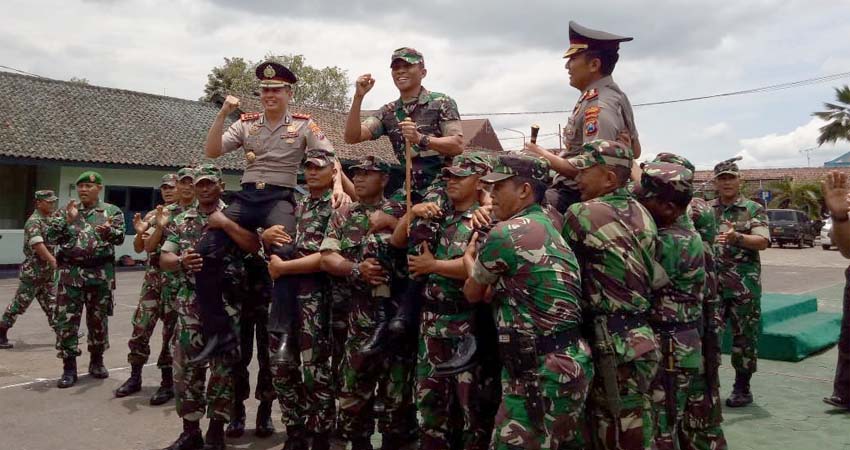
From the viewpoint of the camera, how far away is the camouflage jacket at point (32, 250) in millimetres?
8625

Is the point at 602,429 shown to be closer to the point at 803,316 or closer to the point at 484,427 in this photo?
the point at 484,427

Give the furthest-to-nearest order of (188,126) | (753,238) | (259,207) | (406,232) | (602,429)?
(188,126), (753,238), (259,207), (406,232), (602,429)

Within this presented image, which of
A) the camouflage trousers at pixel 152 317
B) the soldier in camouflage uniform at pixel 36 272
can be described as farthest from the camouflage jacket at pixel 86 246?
the soldier in camouflage uniform at pixel 36 272

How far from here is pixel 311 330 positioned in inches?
183

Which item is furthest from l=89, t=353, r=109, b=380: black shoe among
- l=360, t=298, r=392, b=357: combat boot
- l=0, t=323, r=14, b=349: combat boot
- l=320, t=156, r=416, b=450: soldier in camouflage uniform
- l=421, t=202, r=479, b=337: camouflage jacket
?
l=421, t=202, r=479, b=337: camouflage jacket

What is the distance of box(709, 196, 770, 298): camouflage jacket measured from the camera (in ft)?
20.4

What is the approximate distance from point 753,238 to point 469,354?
12.4ft

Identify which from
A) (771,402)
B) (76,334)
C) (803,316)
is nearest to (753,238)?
(771,402)

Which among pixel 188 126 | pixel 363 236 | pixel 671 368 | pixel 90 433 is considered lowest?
pixel 90 433

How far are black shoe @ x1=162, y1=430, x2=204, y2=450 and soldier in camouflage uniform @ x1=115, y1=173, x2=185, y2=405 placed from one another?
1469mm

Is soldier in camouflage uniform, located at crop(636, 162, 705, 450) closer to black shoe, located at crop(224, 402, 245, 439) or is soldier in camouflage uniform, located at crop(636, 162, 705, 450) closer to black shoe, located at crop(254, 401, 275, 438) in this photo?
black shoe, located at crop(254, 401, 275, 438)

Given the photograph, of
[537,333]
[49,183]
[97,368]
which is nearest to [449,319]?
[537,333]

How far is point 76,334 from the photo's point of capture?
22.4ft

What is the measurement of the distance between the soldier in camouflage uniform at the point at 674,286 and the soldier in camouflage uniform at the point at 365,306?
1.66m
